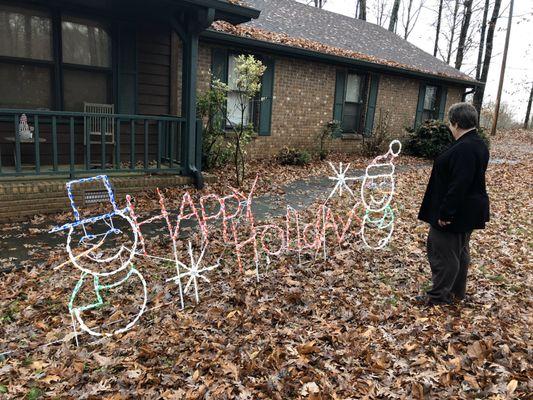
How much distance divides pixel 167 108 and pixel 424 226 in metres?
5.68

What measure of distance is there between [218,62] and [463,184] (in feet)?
26.1

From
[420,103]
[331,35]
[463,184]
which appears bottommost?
[463,184]

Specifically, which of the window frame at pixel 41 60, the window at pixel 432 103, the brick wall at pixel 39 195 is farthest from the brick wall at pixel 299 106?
the window at pixel 432 103

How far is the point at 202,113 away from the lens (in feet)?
28.6

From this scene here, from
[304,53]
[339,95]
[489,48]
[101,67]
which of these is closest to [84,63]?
[101,67]

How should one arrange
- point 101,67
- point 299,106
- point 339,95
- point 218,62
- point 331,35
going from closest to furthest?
point 101,67 < point 218,62 < point 299,106 < point 339,95 < point 331,35

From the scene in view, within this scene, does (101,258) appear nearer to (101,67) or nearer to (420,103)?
(101,67)

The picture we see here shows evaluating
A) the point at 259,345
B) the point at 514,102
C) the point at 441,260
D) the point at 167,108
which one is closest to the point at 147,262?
the point at 259,345

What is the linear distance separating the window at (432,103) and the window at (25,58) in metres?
13.7

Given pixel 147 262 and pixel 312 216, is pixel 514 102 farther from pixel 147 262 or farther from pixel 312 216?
pixel 147 262

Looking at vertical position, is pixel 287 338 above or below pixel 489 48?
A: below

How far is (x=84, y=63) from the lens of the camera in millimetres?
8039

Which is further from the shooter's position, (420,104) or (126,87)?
(420,104)

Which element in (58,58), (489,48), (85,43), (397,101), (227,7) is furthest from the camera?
(489,48)
